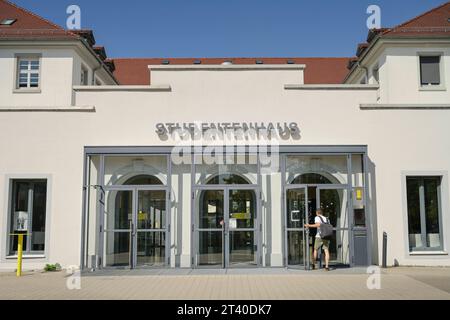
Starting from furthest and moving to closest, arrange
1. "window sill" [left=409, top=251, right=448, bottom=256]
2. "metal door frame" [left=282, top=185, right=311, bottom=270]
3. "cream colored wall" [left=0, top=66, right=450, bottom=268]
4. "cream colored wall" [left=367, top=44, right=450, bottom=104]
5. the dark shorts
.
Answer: "cream colored wall" [left=367, top=44, right=450, bottom=104], "cream colored wall" [left=0, top=66, right=450, bottom=268], "window sill" [left=409, top=251, right=448, bottom=256], "metal door frame" [left=282, top=185, right=311, bottom=270], the dark shorts

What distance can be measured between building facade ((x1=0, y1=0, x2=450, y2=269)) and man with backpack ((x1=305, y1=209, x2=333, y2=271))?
82cm

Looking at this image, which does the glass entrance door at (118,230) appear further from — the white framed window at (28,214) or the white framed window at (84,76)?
the white framed window at (84,76)

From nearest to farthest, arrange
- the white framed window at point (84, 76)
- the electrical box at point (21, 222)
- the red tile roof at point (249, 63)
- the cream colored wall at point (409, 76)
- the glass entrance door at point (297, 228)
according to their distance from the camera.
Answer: the glass entrance door at point (297, 228) < the electrical box at point (21, 222) < the cream colored wall at point (409, 76) < the white framed window at point (84, 76) < the red tile roof at point (249, 63)

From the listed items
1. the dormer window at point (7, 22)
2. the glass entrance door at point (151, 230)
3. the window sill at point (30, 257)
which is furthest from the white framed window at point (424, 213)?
the dormer window at point (7, 22)

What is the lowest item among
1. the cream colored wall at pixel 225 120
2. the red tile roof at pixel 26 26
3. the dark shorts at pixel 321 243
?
the dark shorts at pixel 321 243

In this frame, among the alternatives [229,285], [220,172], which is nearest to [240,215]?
[220,172]

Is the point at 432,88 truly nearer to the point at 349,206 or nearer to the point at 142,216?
the point at 349,206

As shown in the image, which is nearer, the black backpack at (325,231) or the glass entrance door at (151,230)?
the black backpack at (325,231)

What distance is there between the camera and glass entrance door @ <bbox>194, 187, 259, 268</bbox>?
1566 cm

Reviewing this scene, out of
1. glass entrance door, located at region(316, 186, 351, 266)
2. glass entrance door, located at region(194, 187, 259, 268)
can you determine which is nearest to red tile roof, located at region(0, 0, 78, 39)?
glass entrance door, located at region(194, 187, 259, 268)

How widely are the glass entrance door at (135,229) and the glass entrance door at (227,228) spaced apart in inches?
42.7

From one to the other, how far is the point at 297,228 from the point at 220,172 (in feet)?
9.60

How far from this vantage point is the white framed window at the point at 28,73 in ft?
59.3

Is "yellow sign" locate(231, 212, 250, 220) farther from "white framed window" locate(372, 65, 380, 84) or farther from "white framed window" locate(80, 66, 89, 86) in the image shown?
"white framed window" locate(80, 66, 89, 86)
